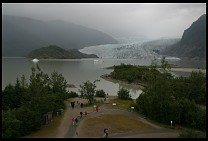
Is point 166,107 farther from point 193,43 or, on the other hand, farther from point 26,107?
point 193,43

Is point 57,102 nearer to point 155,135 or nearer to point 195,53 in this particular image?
point 155,135

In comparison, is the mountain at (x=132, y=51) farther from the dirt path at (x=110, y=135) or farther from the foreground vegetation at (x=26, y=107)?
the dirt path at (x=110, y=135)

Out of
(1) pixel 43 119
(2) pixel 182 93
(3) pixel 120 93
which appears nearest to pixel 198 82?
(2) pixel 182 93

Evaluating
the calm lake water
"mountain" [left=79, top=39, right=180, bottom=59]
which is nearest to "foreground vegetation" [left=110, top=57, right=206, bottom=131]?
the calm lake water

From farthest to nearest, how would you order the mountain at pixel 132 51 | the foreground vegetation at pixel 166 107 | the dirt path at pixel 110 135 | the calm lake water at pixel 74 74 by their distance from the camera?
the mountain at pixel 132 51 < the calm lake water at pixel 74 74 < the foreground vegetation at pixel 166 107 < the dirt path at pixel 110 135

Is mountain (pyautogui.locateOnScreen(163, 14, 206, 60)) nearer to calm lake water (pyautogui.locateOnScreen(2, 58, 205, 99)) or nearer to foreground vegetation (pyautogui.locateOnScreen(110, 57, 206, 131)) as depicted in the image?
calm lake water (pyautogui.locateOnScreen(2, 58, 205, 99))

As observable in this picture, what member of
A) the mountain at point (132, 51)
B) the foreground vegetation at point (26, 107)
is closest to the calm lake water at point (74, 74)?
the foreground vegetation at point (26, 107)

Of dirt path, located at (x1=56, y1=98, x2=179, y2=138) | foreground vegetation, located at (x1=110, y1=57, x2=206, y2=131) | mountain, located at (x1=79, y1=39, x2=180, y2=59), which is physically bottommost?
dirt path, located at (x1=56, y1=98, x2=179, y2=138)

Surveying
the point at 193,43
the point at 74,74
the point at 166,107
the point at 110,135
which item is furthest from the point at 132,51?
the point at 110,135
